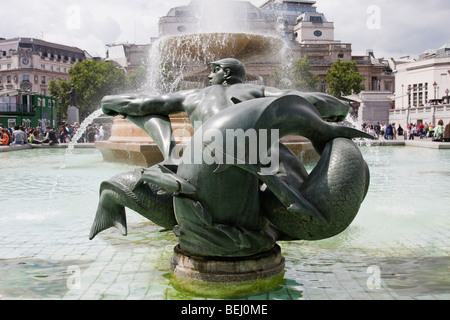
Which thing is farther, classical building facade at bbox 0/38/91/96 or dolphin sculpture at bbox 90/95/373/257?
classical building facade at bbox 0/38/91/96

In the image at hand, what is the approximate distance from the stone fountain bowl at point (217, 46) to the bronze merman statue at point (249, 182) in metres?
10.3

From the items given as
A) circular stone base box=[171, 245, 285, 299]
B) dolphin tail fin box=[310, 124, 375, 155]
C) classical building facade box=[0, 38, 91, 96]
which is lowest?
circular stone base box=[171, 245, 285, 299]

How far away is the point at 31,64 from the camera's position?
3327 inches

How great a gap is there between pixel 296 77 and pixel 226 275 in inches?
2298

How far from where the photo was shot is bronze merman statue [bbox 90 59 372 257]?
2.60m

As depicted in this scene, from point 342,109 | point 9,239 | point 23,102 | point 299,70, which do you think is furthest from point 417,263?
point 299,70

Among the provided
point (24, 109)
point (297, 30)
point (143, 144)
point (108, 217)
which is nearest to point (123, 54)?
point (297, 30)

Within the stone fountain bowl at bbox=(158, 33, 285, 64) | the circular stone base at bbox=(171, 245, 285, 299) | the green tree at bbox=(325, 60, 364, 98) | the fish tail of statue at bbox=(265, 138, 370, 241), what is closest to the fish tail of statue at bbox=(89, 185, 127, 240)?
the circular stone base at bbox=(171, 245, 285, 299)

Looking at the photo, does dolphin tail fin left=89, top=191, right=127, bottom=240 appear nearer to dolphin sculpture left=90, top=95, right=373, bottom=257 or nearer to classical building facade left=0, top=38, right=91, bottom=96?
dolphin sculpture left=90, top=95, right=373, bottom=257

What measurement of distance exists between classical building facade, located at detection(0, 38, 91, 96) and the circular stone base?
84.7 metres

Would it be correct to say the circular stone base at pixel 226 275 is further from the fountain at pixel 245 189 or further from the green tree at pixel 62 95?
the green tree at pixel 62 95

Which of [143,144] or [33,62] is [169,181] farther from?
[33,62]
